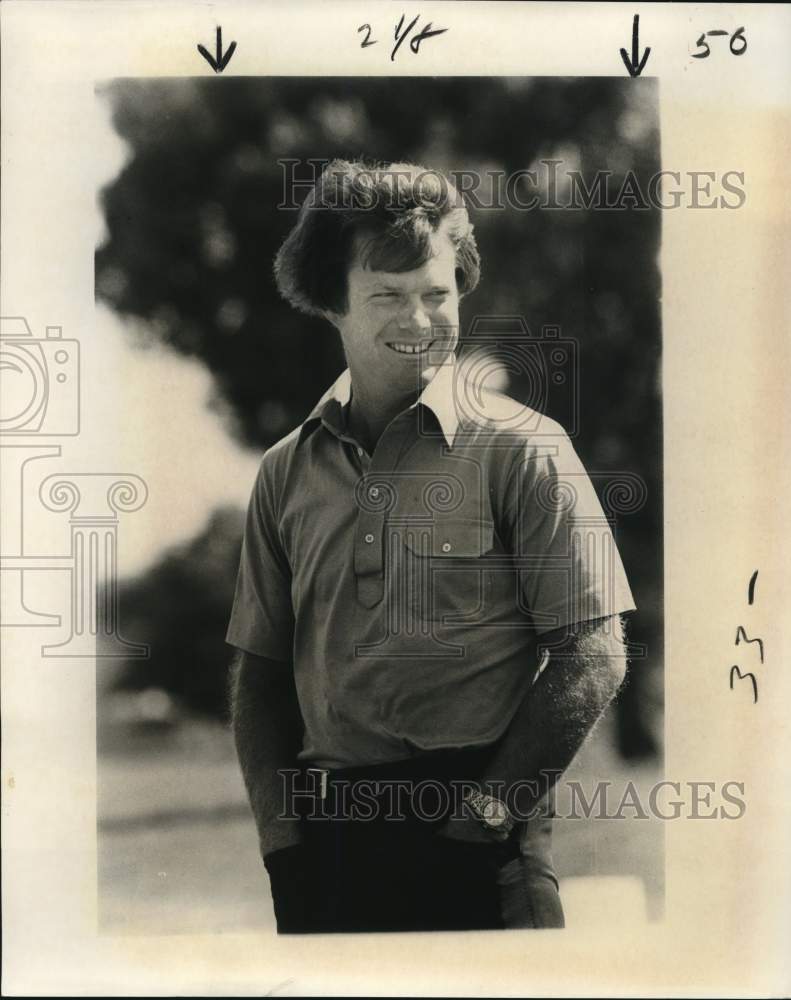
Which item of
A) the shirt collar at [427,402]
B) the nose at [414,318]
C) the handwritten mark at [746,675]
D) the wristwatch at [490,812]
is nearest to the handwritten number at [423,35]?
the nose at [414,318]

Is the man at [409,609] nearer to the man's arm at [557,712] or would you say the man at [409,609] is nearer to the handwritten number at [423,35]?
the man's arm at [557,712]


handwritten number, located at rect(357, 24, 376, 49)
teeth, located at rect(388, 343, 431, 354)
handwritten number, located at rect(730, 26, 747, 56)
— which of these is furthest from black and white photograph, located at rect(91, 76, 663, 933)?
handwritten number, located at rect(730, 26, 747, 56)

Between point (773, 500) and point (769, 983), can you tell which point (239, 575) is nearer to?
point (773, 500)

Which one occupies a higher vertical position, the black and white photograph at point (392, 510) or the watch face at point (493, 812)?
the black and white photograph at point (392, 510)

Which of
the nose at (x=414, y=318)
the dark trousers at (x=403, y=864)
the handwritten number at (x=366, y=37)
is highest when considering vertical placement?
the handwritten number at (x=366, y=37)

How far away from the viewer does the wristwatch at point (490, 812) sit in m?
2.69

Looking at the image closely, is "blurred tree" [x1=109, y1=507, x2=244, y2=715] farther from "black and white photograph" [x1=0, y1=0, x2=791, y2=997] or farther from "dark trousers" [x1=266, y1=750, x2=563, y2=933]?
"dark trousers" [x1=266, y1=750, x2=563, y2=933]

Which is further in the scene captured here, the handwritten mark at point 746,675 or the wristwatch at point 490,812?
the handwritten mark at point 746,675

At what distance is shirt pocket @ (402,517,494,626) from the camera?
8.88 feet

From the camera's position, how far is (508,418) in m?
2.75

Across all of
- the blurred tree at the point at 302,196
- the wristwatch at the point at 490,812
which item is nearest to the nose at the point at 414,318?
the blurred tree at the point at 302,196

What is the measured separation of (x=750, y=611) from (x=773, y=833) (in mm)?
564

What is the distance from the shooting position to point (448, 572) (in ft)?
8.91

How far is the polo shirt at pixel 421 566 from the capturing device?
2693 mm
